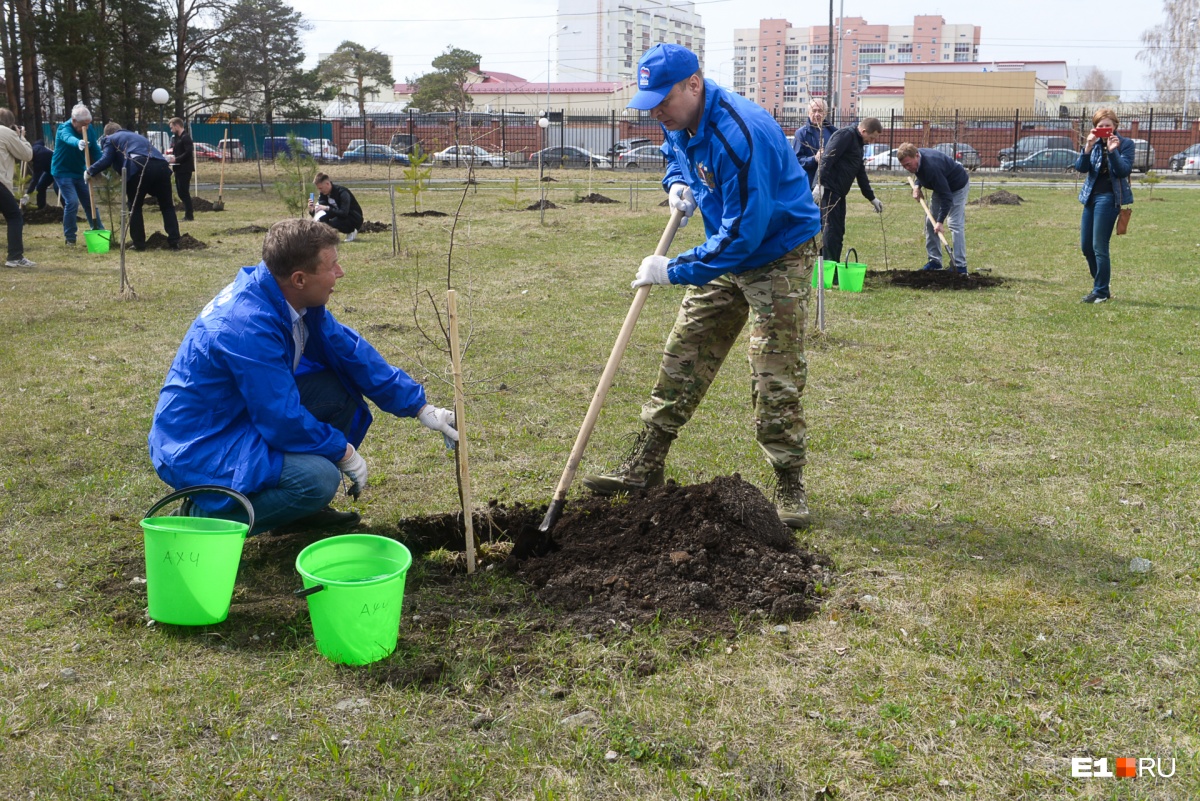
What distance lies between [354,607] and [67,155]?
488 inches

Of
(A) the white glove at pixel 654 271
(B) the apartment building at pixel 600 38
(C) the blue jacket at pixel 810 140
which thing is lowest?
(A) the white glove at pixel 654 271

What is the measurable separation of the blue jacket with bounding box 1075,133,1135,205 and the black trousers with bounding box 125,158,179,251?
10510 mm

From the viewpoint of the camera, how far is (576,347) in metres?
7.44

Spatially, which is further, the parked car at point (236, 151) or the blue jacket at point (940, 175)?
the parked car at point (236, 151)

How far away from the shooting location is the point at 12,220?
10758 millimetres

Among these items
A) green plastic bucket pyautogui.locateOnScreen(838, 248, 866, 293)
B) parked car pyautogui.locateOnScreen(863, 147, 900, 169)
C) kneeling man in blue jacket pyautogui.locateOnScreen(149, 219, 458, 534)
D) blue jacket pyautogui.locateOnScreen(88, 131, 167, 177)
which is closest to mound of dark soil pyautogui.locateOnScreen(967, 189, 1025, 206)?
green plastic bucket pyautogui.locateOnScreen(838, 248, 866, 293)

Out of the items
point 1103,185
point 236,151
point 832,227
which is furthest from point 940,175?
point 236,151

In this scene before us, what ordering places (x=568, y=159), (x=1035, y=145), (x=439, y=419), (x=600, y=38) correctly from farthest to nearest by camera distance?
(x=600, y=38) → (x=568, y=159) → (x=1035, y=145) → (x=439, y=419)

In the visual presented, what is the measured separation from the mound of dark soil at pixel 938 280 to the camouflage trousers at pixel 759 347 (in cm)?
646

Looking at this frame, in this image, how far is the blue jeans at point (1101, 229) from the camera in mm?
8859

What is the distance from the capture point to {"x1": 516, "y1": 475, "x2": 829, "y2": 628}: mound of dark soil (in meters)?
3.34

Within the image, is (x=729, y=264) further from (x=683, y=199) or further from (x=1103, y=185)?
(x=1103, y=185)

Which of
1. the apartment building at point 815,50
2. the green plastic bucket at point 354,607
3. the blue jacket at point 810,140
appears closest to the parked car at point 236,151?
the blue jacket at point 810,140

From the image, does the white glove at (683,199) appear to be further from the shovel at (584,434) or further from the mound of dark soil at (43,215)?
the mound of dark soil at (43,215)
